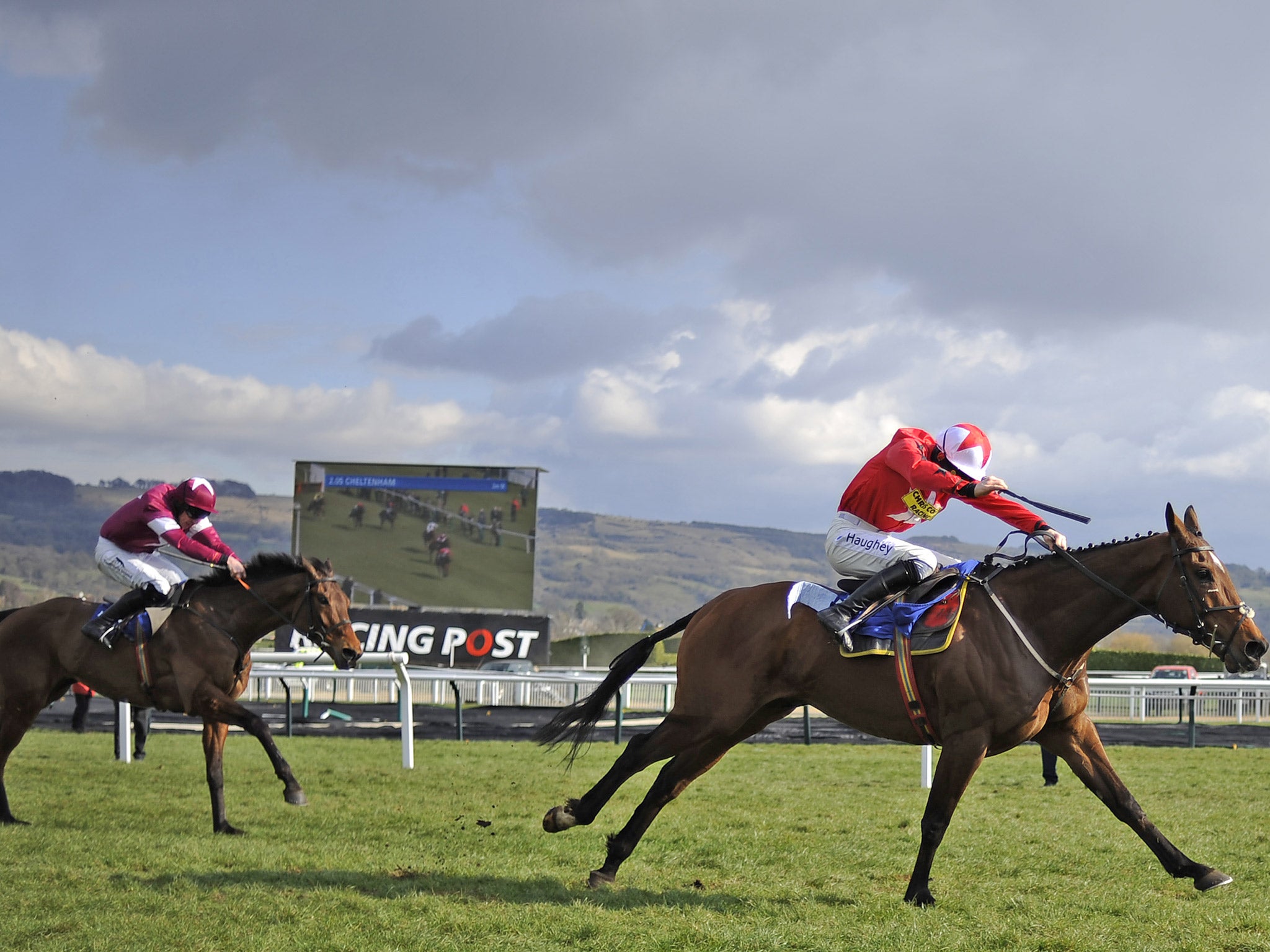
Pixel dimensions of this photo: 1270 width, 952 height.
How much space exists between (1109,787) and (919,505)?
1592 millimetres

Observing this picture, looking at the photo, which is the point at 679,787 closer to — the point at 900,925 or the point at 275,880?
the point at 900,925

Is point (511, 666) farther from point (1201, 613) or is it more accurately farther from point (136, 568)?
point (1201, 613)

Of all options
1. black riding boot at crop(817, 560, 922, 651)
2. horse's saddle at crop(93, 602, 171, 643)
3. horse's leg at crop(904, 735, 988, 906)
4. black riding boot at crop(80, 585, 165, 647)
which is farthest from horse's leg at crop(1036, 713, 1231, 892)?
black riding boot at crop(80, 585, 165, 647)

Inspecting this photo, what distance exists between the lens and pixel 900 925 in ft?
15.1

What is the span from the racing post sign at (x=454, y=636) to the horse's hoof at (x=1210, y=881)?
23899mm

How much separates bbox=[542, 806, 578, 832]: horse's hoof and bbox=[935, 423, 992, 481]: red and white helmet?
2544 mm

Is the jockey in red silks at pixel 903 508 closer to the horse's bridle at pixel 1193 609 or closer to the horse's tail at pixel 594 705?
the horse's bridle at pixel 1193 609

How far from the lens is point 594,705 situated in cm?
590

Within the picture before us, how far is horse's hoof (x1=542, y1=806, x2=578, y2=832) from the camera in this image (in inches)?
206

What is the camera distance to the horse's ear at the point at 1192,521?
5.18m

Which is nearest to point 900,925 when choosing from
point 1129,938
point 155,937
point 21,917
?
point 1129,938

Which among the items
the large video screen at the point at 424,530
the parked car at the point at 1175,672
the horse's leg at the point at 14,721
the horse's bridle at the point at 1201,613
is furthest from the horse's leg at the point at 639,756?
the parked car at the point at 1175,672

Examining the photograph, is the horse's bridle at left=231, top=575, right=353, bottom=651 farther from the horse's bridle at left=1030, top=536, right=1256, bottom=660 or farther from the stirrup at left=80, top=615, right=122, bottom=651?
the horse's bridle at left=1030, top=536, right=1256, bottom=660

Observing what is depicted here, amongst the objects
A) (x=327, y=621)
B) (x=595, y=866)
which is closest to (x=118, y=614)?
(x=327, y=621)
